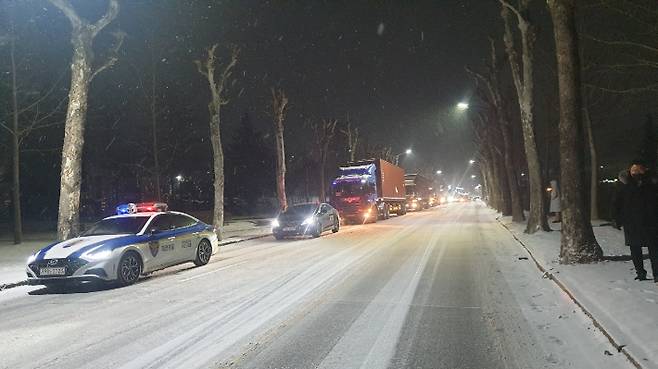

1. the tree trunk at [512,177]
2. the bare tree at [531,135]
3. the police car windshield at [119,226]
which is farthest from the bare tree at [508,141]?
the police car windshield at [119,226]

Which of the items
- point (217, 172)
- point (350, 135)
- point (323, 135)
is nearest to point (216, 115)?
point (217, 172)

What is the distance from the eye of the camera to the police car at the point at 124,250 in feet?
34.2

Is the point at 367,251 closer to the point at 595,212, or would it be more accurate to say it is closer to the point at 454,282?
the point at 454,282

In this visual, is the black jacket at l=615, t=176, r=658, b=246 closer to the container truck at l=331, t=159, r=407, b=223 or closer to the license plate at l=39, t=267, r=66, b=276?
the license plate at l=39, t=267, r=66, b=276

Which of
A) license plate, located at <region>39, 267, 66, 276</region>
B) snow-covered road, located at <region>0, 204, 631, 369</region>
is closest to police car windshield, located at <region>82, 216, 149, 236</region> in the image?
snow-covered road, located at <region>0, 204, 631, 369</region>

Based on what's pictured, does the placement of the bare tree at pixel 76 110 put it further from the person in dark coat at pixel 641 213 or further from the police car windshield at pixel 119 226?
the person in dark coat at pixel 641 213

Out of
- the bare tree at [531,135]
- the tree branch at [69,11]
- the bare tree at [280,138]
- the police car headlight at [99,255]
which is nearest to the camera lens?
the police car headlight at [99,255]

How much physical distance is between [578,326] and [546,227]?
13792 mm

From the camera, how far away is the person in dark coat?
830 cm

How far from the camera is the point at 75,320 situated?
304 inches

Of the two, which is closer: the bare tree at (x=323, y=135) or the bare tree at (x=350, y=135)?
the bare tree at (x=323, y=135)

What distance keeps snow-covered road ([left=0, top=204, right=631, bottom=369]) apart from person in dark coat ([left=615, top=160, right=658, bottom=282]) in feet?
4.57

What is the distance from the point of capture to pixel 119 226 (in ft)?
40.4

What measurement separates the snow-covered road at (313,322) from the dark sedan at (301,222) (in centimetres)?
1050
